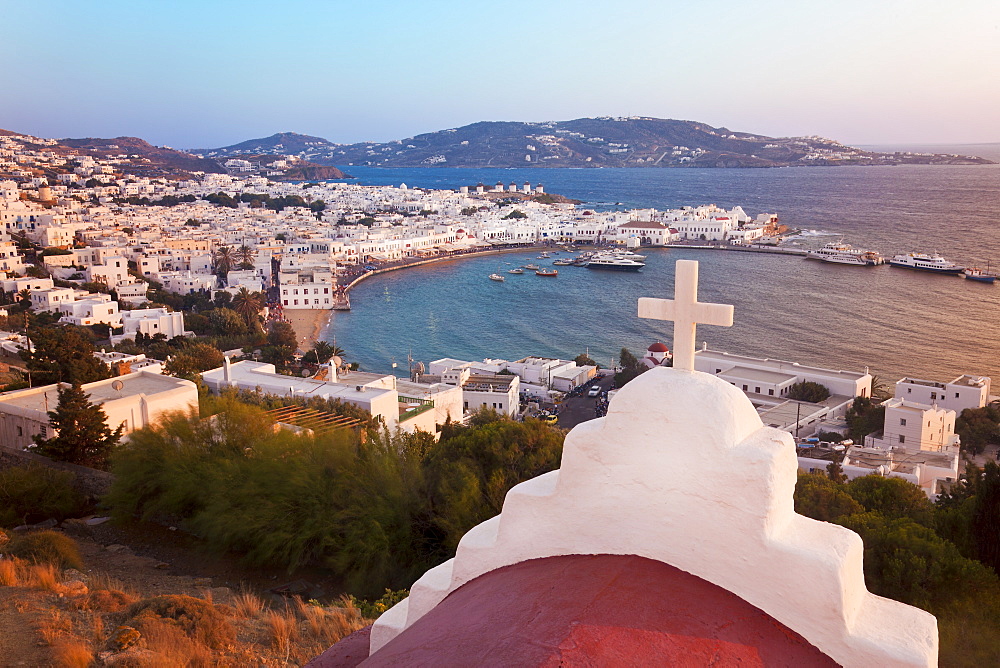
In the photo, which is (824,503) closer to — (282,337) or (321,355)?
(321,355)

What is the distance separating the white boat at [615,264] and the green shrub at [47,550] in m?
41.8

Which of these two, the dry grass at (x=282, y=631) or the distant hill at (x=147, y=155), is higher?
the distant hill at (x=147, y=155)

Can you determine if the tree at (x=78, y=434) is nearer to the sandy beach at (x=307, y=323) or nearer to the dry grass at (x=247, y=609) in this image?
the dry grass at (x=247, y=609)

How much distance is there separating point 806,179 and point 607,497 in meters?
125

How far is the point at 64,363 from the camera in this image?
1234 centimetres

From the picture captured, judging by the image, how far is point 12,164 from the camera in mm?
85375

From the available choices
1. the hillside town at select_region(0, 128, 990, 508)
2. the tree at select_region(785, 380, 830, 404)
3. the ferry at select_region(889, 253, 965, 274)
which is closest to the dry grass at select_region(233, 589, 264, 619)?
the hillside town at select_region(0, 128, 990, 508)

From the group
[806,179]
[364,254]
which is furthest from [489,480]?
[806,179]

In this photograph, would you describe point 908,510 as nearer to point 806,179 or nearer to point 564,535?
point 564,535

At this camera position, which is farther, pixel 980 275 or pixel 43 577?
pixel 980 275

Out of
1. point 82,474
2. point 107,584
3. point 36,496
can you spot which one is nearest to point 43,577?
point 107,584

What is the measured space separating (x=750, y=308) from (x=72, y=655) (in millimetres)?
33424

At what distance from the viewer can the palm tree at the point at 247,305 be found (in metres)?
29.1

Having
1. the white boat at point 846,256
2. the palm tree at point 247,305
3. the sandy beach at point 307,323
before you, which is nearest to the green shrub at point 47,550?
the sandy beach at point 307,323
